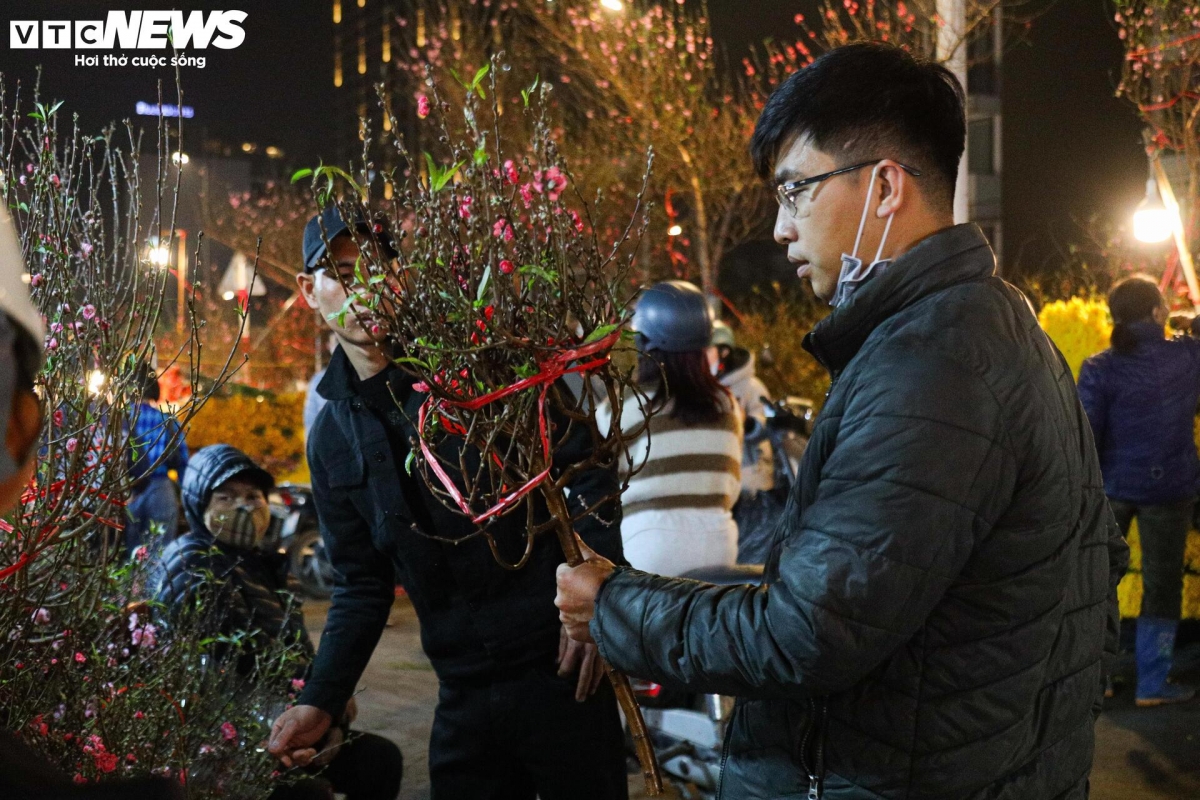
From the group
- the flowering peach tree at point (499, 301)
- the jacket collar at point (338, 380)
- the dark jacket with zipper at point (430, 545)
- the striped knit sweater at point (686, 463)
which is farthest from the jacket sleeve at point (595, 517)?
the striped knit sweater at point (686, 463)

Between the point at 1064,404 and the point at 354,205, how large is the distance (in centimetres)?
146

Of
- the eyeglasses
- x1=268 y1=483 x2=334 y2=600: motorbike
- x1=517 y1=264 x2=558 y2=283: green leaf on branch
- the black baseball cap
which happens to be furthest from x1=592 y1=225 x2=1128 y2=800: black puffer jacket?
x1=268 y1=483 x2=334 y2=600: motorbike

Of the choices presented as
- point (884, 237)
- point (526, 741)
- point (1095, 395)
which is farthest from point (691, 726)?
point (884, 237)

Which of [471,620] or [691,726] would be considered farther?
[691,726]

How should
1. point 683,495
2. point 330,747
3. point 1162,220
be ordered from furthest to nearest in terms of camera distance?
1. point 1162,220
2. point 683,495
3. point 330,747

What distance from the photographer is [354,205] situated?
2549 mm

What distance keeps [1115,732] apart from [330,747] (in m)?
4.60

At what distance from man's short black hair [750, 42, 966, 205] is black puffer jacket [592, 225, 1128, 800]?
0.15 meters

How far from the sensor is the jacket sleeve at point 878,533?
1702mm

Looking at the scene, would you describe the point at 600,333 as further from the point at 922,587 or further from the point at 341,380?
the point at 341,380

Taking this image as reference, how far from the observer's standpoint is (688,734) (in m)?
5.36

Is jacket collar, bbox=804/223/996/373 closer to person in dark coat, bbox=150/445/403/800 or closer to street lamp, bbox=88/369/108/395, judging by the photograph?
street lamp, bbox=88/369/108/395

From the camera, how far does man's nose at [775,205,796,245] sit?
2.08 m

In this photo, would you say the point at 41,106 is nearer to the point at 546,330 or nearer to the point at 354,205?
the point at 354,205
